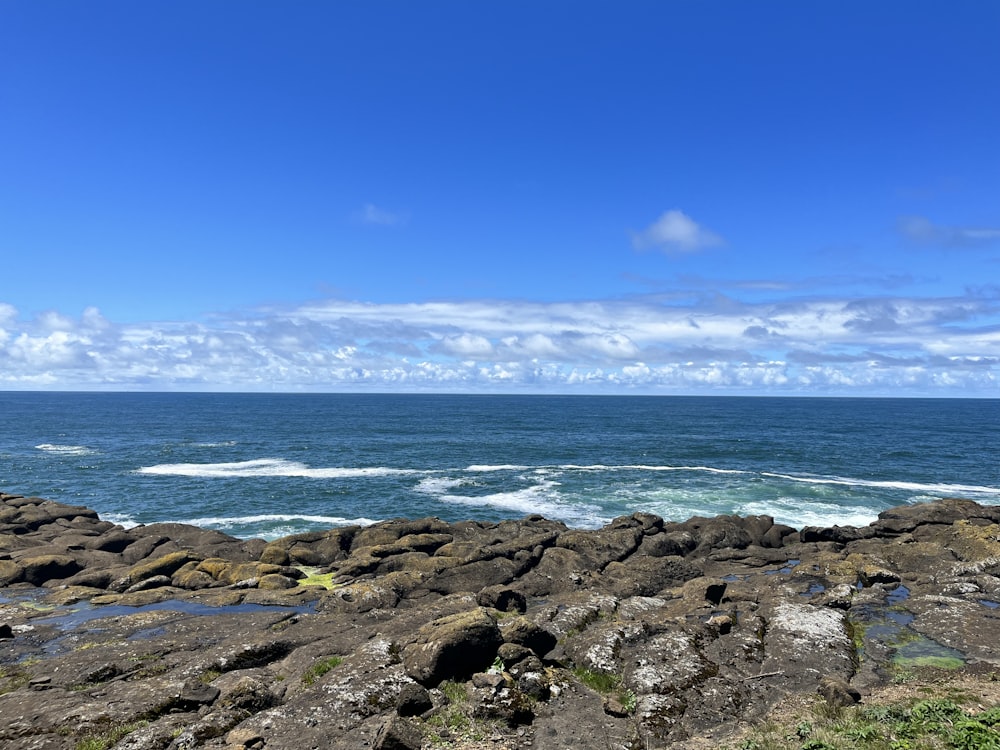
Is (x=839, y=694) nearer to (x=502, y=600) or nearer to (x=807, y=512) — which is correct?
(x=502, y=600)

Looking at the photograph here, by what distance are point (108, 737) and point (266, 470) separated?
215 feet

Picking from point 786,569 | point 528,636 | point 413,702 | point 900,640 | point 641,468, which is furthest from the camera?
point 641,468

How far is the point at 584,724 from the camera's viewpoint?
571 inches

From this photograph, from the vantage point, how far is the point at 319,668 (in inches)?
676

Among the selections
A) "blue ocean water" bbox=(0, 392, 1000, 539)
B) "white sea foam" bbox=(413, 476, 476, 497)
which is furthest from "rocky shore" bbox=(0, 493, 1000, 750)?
"white sea foam" bbox=(413, 476, 476, 497)

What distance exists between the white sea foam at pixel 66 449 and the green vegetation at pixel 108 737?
91413 mm

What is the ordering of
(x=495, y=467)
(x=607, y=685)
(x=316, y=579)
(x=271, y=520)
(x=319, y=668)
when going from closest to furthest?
(x=607, y=685), (x=319, y=668), (x=316, y=579), (x=271, y=520), (x=495, y=467)

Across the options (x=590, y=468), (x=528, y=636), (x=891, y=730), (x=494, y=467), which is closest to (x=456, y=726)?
(x=528, y=636)

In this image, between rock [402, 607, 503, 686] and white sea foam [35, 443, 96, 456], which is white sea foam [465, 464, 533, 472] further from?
rock [402, 607, 503, 686]

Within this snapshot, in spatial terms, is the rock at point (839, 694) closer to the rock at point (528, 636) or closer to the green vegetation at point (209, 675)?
the rock at point (528, 636)

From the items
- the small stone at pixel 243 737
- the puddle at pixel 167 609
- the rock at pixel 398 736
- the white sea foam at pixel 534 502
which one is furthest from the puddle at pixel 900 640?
the white sea foam at pixel 534 502

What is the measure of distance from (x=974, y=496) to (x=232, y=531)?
70602 millimetres

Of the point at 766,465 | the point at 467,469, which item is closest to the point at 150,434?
the point at 467,469

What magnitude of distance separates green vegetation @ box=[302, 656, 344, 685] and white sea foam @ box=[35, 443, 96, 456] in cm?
9094
